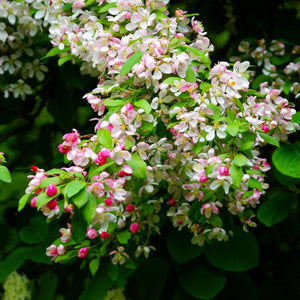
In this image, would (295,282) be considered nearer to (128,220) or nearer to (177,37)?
(128,220)

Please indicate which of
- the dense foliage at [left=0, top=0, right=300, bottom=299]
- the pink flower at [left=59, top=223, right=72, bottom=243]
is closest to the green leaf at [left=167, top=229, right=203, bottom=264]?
the dense foliage at [left=0, top=0, right=300, bottom=299]

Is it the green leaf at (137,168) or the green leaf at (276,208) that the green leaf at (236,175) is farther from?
the green leaf at (276,208)

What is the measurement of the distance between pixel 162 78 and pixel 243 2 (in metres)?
1.26

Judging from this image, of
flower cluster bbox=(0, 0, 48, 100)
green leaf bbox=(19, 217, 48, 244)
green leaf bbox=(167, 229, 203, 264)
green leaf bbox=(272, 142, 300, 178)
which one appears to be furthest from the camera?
flower cluster bbox=(0, 0, 48, 100)

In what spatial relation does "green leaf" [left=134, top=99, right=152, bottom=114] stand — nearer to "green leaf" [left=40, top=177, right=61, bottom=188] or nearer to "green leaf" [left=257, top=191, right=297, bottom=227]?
"green leaf" [left=40, top=177, right=61, bottom=188]

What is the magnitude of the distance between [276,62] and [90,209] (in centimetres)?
123

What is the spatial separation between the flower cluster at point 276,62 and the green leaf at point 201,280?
70 cm

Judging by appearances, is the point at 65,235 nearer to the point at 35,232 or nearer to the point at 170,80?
the point at 170,80

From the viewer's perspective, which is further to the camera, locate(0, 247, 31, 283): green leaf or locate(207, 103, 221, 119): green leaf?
locate(0, 247, 31, 283): green leaf

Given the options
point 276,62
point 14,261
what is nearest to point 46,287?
point 14,261

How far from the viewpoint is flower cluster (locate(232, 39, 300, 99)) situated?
1927 millimetres

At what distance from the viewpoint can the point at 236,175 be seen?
114cm

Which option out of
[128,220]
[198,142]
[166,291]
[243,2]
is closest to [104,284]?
[128,220]

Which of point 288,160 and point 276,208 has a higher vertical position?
point 288,160
